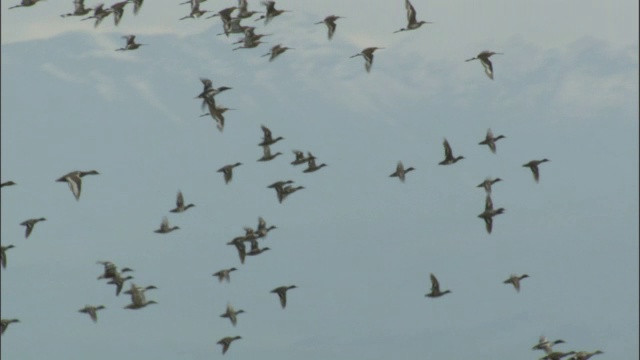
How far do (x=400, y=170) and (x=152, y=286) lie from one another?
1474 cm

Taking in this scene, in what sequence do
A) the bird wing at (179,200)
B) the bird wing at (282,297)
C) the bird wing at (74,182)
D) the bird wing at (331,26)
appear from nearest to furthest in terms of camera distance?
the bird wing at (74,182), the bird wing at (331,26), the bird wing at (282,297), the bird wing at (179,200)

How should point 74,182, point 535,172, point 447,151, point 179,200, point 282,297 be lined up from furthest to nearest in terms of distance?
1. point 179,200
2. point 282,297
3. point 535,172
4. point 447,151
5. point 74,182

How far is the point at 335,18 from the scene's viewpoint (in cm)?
7256

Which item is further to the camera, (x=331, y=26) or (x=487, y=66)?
(x=331, y=26)

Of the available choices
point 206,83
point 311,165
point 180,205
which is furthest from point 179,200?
point 206,83

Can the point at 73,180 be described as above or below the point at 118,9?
below

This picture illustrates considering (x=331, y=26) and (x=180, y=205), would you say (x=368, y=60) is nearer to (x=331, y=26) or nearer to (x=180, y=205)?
(x=331, y=26)

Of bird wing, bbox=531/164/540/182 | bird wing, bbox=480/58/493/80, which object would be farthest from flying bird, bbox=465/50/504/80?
bird wing, bbox=531/164/540/182

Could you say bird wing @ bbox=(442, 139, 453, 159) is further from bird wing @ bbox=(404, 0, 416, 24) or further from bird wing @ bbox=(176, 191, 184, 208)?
bird wing @ bbox=(176, 191, 184, 208)

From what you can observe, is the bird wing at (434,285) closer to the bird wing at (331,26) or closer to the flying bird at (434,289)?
the flying bird at (434,289)

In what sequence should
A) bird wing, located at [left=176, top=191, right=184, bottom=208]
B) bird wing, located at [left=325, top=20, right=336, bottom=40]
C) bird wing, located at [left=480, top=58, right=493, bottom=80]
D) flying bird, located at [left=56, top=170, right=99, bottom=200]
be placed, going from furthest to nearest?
bird wing, located at [left=176, top=191, right=184, bottom=208]
bird wing, located at [left=325, top=20, right=336, bottom=40]
bird wing, located at [left=480, top=58, right=493, bottom=80]
flying bird, located at [left=56, top=170, right=99, bottom=200]

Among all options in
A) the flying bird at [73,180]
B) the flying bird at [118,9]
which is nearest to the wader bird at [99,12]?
the flying bird at [118,9]

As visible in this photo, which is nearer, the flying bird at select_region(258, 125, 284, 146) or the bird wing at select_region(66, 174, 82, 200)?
the bird wing at select_region(66, 174, 82, 200)

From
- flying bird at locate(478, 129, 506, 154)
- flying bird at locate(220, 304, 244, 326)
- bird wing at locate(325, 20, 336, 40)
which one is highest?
bird wing at locate(325, 20, 336, 40)
